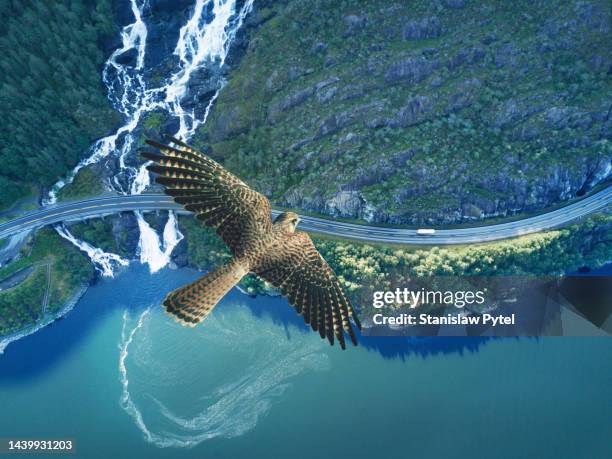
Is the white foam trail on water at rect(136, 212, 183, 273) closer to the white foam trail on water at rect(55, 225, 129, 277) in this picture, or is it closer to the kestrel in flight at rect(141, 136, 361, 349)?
the white foam trail on water at rect(55, 225, 129, 277)

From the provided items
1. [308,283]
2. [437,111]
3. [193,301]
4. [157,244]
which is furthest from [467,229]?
[193,301]

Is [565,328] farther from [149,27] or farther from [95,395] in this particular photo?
[149,27]

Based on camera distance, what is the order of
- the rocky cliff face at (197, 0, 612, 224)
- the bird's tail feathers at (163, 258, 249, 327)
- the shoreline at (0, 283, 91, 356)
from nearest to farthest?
the bird's tail feathers at (163, 258, 249, 327)
the rocky cliff face at (197, 0, 612, 224)
the shoreline at (0, 283, 91, 356)

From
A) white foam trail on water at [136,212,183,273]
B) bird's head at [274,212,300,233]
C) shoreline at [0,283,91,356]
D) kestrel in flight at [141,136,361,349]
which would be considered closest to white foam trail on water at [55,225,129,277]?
white foam trail on water at [136,212,183,273]

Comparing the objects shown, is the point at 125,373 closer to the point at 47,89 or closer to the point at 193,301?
the point at 47,89

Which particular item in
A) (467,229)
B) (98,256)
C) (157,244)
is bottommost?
(467,229)

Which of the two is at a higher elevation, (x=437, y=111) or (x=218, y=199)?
(x=437, y=111)

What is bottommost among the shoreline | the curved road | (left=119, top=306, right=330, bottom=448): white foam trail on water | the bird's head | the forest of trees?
(left=119, top=306, right=330, bottom=448): white foam trail on water

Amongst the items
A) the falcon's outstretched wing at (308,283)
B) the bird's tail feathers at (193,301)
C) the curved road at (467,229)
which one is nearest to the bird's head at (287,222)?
the falcon's outstretched wing at (308,283)
